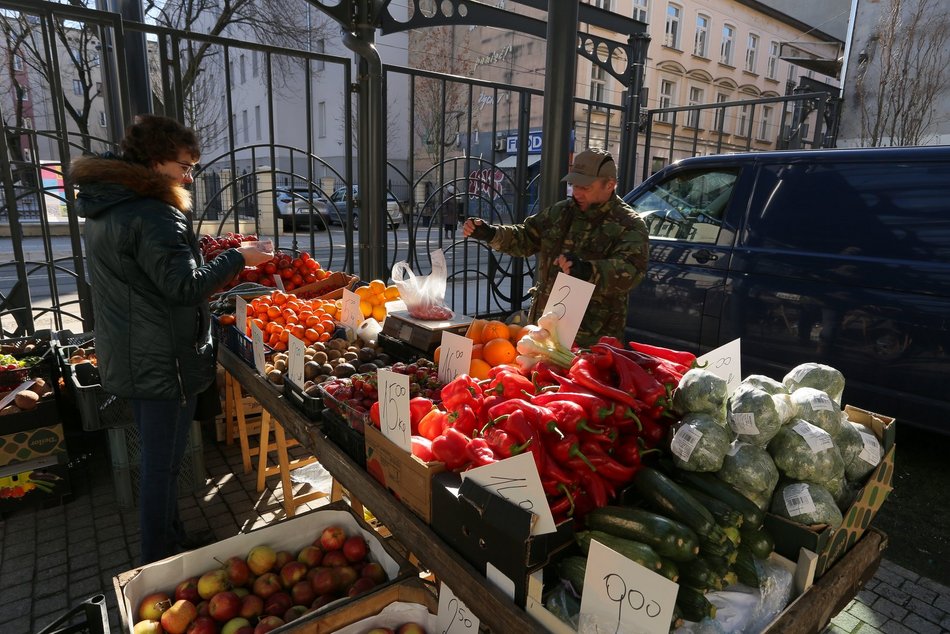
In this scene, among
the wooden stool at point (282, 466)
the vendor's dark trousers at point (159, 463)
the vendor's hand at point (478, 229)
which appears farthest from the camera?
the vendor's hand at point (478, 229)

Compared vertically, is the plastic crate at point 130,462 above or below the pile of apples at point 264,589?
below

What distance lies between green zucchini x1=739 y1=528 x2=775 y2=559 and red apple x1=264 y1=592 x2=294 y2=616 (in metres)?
1.39

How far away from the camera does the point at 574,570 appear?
4.50 ft

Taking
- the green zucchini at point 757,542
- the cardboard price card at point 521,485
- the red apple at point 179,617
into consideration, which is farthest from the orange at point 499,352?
the red apple at point 179,617

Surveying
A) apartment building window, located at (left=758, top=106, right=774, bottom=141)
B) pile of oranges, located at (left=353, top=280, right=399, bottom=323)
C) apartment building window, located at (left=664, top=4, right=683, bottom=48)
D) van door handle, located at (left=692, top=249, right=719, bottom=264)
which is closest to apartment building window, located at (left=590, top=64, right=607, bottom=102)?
apartment building window, located at (left=664, top=4, right=683, bottom=48)

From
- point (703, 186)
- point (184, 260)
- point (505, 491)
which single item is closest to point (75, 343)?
point (184, 260)

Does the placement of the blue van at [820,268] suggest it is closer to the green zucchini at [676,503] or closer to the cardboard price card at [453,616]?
the green zucchini at [676,503]

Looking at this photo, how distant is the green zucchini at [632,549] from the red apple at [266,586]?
1.10 m

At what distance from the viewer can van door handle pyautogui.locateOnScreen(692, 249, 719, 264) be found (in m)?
4.51

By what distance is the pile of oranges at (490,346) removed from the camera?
237 centimetres

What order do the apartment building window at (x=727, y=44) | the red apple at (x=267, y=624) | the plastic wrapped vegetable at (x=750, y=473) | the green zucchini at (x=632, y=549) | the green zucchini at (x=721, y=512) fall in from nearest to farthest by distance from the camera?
the green zucchini at (x=632, y=549)
the green zucchini at (x=721, y=512)
the plastic wrapped vegetable at (x=750, y=473)
the red apple at (x=267, y=624)
the apartment building window at (x=727, y=44)

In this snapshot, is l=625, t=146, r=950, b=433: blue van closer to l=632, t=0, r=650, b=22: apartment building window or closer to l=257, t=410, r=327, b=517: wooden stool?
l=257, t=410, r=327, b=517: wooden stool

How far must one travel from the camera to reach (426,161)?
90.3ft

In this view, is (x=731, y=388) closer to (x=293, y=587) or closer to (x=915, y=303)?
(x=293, y=587)
